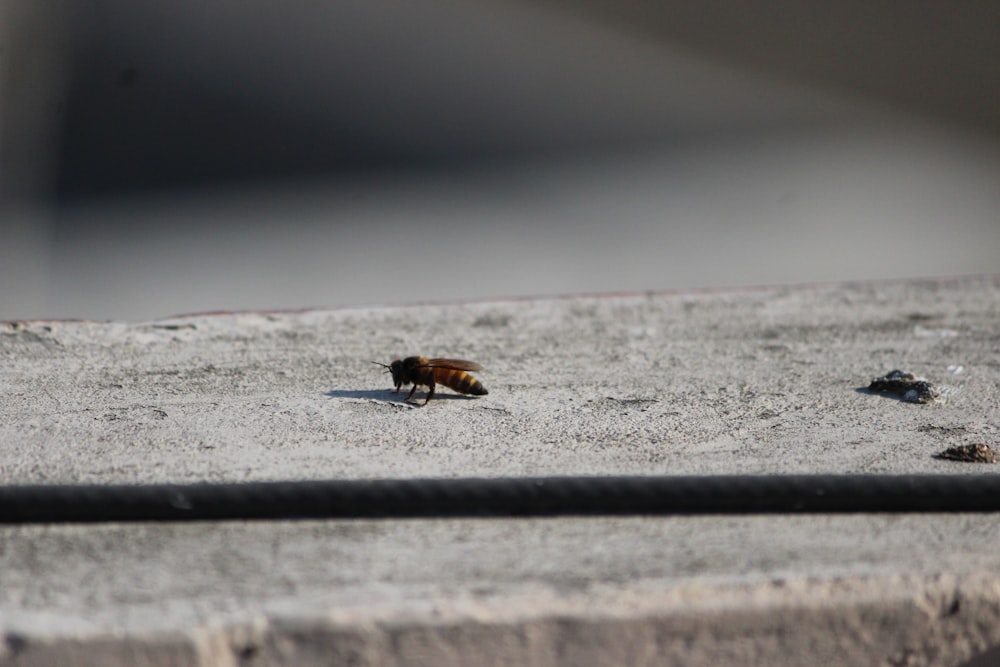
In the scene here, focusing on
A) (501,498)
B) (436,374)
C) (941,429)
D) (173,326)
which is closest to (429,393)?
(436,374)

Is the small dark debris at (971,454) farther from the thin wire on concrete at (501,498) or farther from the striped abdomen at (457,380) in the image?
the striped abdomen at (457,380)

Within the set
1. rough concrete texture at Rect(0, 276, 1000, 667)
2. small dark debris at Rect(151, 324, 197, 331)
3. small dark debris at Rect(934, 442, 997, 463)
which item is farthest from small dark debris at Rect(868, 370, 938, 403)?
small dark debris at Rect(151, 324, 197, 331)

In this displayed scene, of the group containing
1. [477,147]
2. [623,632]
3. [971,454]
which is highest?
[477,147]

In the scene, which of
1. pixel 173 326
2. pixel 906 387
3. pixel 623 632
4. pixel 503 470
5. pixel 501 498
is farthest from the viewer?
pixel 173 326

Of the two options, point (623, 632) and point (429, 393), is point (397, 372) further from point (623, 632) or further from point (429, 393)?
point (623, 632)

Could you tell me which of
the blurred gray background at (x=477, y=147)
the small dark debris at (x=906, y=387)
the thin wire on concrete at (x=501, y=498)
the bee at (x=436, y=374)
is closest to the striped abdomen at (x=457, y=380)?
the bee at (x=436, y=374)
